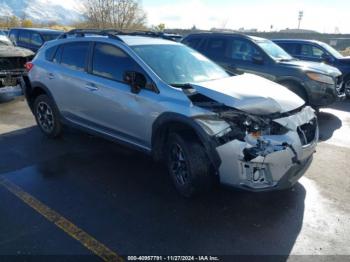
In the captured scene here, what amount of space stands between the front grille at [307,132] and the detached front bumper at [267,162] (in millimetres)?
52

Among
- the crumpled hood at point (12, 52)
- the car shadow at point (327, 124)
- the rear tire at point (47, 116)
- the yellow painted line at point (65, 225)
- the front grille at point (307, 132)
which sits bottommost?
the yellow painted line at point (65, 225)

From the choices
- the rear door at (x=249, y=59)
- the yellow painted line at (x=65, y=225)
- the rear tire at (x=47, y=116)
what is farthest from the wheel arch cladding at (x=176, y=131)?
the rear door at (x=249, y=59)

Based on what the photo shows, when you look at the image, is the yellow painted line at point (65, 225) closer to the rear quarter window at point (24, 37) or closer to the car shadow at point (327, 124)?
the car shadow at point (327, 124)

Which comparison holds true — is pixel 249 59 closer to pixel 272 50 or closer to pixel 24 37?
pixel 272 50

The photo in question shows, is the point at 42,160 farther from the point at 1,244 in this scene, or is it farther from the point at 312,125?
the point at 312,125

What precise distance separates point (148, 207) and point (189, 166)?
0.65 meters

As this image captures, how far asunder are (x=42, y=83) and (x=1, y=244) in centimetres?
333

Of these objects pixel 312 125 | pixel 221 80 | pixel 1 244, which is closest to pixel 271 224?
pixel 312 125

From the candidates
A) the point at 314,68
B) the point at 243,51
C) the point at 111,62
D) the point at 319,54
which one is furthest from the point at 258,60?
the point at 111,62

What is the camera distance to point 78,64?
5145mm

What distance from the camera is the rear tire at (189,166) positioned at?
3.68 metres

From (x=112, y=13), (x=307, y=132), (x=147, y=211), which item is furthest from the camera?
(x=112, y=13)

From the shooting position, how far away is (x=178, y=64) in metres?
4.60

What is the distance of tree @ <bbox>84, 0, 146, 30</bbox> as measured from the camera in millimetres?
30234
